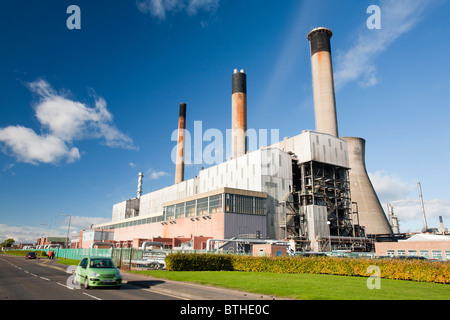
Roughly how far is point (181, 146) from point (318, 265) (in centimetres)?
6650

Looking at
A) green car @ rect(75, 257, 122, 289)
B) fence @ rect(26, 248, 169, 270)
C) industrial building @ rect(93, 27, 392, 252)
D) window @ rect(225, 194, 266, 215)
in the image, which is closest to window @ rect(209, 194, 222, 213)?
industrial building @ rect(93, 27, 392, 252)

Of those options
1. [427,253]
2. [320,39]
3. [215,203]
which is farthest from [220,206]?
[320,39]

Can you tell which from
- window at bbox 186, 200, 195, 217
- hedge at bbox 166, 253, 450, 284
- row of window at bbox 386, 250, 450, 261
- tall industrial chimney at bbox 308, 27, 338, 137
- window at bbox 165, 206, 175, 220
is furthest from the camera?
tall industrial chimney at bbox 308, 27, 338, 137

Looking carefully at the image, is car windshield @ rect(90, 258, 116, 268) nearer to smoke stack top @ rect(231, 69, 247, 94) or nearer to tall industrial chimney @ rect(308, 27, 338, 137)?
tall industrial chimney @ rect(308, 27, 338, 137)

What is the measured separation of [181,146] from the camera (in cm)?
8675

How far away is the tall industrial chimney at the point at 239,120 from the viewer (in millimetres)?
71375

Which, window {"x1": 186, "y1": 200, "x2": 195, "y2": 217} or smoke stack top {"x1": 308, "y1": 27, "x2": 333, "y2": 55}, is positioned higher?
smoke stack top {"x1": 308, "y1": 27, "x2": 333, "y2": 55}

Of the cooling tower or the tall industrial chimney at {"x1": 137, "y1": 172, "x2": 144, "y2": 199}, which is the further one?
the tall industrial chimney at {"x1": 137, "y1": 172, "x2": 144, "y2": 199}

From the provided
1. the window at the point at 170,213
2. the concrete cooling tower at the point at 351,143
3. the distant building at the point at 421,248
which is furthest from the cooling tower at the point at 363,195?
the window at the point at 170,213

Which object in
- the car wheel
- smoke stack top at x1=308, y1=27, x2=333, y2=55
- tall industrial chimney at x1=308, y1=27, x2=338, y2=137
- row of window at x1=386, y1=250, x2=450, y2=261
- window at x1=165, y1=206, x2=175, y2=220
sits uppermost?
smoke stack top at x1=308, y1=27, x2=333, y2=55

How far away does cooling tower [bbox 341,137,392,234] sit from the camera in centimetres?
6328

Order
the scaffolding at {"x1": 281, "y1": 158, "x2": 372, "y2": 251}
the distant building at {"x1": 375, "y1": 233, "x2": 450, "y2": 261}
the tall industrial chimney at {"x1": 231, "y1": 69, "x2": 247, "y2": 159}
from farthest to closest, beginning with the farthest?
the tall industrial chimney at {"x1": 231, "y1": 69, "x2": 247, "y2": 159}
the scaffolding at {"x1": 281, "y1": 158, "x2": 372, "y2": 251}
the distant building at {"x1": 375, "y1": 233, "x2": 450, "y2": 261}

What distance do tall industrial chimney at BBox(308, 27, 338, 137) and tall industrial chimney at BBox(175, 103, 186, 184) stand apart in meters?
37.2
